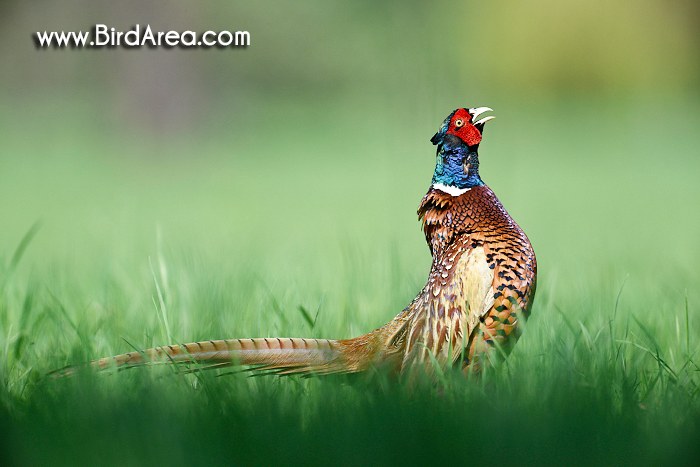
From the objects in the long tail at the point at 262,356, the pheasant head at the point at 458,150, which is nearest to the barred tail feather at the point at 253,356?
the long tail at the point at 262,356

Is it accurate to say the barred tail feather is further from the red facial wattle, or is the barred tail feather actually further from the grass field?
the red facial wattle

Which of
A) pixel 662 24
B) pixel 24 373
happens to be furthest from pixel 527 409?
pixel 662 24

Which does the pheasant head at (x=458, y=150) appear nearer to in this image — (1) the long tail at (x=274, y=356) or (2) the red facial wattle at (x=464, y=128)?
(2) the red facial wattle at (x=464, y=128)

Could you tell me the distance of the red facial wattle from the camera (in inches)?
108

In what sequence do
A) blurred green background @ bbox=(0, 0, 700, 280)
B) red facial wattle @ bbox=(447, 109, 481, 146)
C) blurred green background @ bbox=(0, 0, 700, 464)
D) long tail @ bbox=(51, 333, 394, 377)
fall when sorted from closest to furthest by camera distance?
blurred green background @ bbox=(0, 0, 700, 464) < long tail @ bbox=(51, 333, 394, 377) < red facial wattle @ bbox=(447, 109, 481, 146) < blurred green background @ bbox=(0, 0, 700, 280)

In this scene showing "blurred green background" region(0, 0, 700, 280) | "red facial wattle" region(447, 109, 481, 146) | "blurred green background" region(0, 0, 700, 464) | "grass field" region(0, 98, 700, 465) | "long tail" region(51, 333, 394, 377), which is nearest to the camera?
"grass field" region(0, 98, 700, 465)

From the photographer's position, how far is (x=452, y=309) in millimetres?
2723

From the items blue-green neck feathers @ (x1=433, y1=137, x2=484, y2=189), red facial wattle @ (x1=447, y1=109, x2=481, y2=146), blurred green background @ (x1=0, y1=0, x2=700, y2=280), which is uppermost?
blurred green background @ (x1=0, y1=0, x2=700, y2=280)

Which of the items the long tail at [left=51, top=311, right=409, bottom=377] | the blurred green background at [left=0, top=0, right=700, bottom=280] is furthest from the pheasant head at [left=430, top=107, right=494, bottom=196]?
the blurred green background at [left=0, top=0, right=700, bottom=280]

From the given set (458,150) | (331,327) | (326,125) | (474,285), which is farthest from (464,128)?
(326,125)

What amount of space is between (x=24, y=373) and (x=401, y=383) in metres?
1.14

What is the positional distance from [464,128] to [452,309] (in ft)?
1.76

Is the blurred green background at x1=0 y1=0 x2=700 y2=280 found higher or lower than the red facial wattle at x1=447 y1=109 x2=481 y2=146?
higher

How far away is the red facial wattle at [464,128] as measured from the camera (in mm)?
2740
